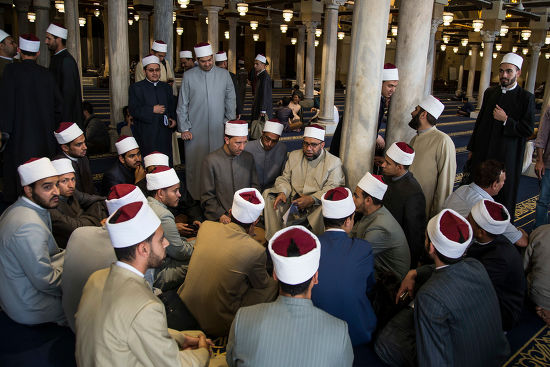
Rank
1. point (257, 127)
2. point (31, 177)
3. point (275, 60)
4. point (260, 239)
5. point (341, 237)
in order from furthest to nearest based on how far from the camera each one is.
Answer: point (275, 60) < point (257, 127) < point (260, 239) < point (31, 177) < point (341, 237)

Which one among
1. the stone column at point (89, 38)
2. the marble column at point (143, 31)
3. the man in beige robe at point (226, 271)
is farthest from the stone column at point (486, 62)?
the stone column at point (89, 38)

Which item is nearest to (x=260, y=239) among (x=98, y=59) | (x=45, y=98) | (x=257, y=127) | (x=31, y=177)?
(x=31, y=177)

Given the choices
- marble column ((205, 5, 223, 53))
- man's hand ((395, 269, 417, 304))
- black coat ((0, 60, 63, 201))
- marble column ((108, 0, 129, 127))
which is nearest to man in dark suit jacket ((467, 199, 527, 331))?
man's hand ((395, 269, 417, 304))

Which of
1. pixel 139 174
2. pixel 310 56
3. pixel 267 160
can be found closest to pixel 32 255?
pixel 139 174

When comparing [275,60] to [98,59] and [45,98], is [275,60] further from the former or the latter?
[45,98]

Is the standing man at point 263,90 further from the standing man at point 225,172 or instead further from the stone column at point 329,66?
the standing man at point 225,172

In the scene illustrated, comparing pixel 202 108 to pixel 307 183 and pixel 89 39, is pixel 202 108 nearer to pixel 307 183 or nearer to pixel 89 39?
pixel 307 183

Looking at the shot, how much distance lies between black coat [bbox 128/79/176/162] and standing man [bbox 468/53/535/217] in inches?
110

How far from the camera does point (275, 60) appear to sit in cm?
1881

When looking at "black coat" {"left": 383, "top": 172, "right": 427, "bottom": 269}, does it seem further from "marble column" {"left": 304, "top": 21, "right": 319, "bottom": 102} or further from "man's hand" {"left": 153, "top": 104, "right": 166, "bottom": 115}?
"marble column" {"left": 304, "top": 21, "right": 319, "bottom": 102}

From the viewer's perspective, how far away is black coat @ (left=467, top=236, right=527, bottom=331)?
241 cm

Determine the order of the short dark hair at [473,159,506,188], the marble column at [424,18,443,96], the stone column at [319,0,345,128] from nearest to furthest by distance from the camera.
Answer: the short dark hair at [473,159,506,188] → the marble column at [424,18,443,96] → the stone column at [319,0,345,128]

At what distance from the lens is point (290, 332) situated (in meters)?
1.55

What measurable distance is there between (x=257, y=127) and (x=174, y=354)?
15.2 feet
